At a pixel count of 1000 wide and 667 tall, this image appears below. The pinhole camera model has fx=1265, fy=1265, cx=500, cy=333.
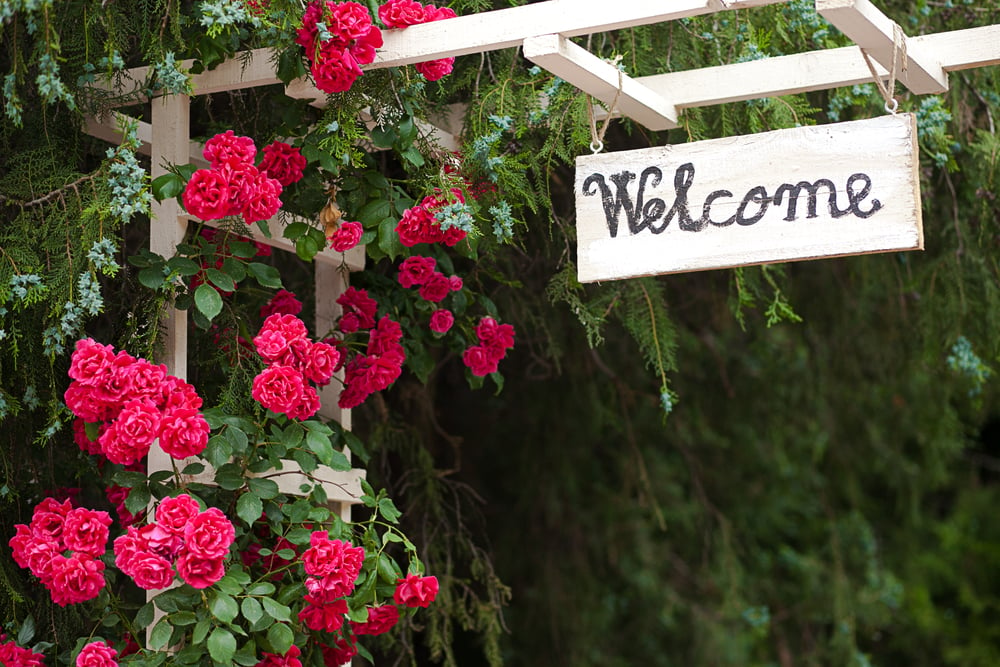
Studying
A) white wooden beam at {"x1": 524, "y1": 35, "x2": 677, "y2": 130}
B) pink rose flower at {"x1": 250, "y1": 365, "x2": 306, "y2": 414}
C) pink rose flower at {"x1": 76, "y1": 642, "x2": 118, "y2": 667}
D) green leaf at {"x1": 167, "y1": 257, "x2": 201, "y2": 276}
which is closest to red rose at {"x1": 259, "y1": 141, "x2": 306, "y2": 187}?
green leaf at {"x1": 167, "y1": 257, "x2": 201, "y2": 276}

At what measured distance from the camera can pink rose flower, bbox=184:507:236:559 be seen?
1.71 meters

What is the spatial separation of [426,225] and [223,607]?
2.10ft

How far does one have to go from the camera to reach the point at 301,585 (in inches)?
74.7

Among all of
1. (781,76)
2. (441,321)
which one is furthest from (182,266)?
(781,76)

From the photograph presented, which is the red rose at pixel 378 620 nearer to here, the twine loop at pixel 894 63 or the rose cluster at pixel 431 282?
the rose cluster at pixel 431 282

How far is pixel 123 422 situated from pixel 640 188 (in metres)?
0.77

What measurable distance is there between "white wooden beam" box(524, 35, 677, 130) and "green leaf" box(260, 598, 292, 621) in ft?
2.78

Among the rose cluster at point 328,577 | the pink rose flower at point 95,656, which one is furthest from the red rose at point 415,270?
the pink rose flower at point 95,656

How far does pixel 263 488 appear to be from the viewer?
74.5 inches

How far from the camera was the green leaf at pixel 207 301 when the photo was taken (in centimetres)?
183

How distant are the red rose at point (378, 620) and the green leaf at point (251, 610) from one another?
0.86 ft

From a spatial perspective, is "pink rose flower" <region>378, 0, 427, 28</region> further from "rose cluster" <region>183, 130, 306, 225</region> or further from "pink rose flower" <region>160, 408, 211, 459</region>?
"pink rose flower" <region>160, 408, 211, 459</region>

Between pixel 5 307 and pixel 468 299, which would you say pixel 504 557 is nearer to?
pixel 468 299

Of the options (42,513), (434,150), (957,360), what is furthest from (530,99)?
(957,360)
